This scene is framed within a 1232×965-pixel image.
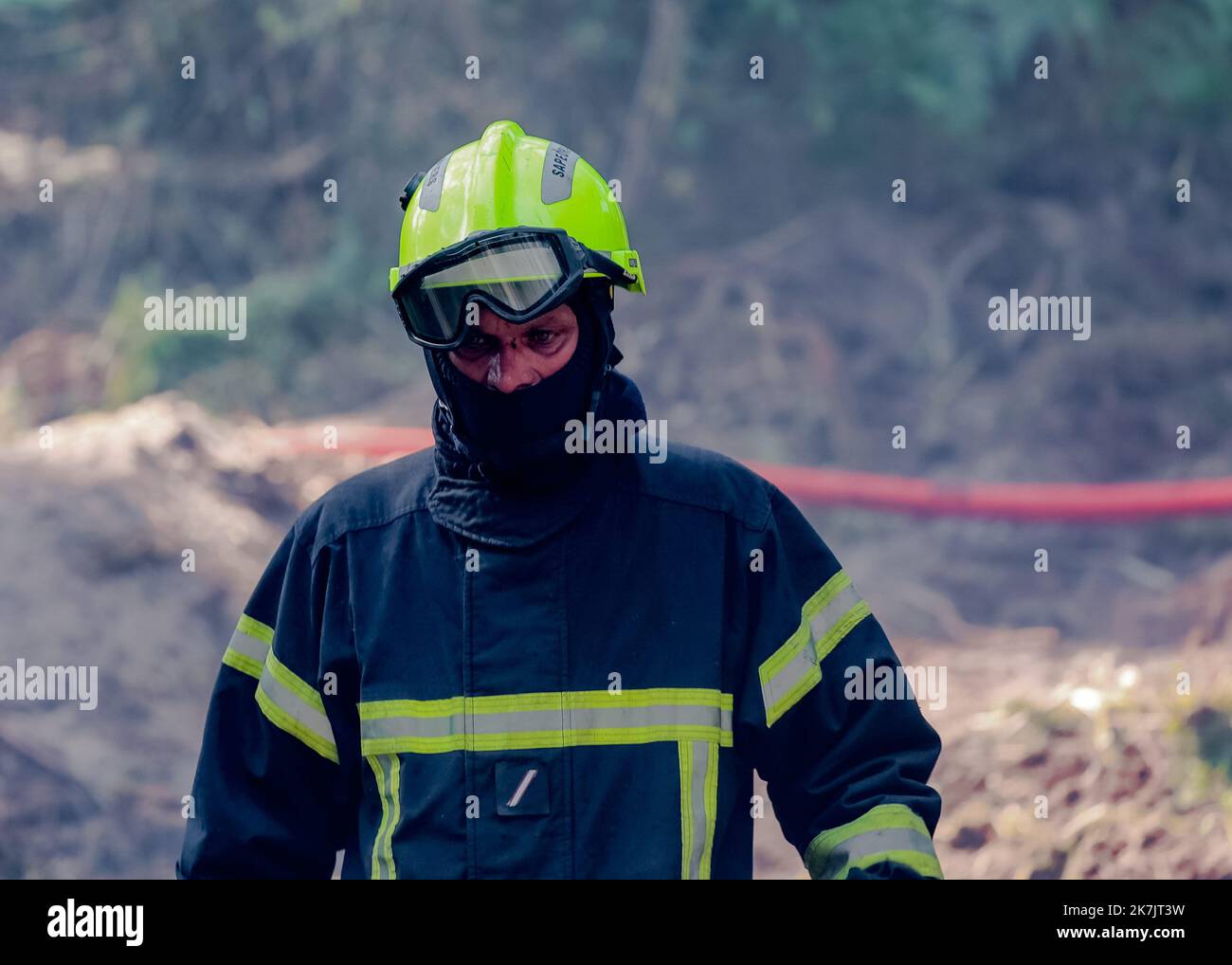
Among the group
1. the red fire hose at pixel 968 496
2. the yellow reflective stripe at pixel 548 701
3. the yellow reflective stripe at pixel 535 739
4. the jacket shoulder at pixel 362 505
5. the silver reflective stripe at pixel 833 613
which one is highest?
the red fire hose at pixel 968 496

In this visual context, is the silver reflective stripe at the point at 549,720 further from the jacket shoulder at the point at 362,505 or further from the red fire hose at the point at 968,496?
the red fire hose at the point at 968,496

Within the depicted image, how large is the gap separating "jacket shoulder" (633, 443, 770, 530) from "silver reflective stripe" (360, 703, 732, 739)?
1.09 ft

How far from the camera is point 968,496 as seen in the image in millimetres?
8078

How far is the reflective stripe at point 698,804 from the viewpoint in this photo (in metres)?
2.30

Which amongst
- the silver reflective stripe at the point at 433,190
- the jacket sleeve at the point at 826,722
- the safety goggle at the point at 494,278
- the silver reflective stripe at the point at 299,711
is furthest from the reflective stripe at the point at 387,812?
the silver reflective stripe at the point at 433,190

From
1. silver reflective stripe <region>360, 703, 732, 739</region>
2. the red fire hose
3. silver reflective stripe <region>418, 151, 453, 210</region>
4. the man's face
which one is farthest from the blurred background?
silver reflective stripe <region>418, 151, 453, 210</region>

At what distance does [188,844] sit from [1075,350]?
8233 millimetres

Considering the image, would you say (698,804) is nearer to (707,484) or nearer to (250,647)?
(707,484)

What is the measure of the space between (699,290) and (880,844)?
8.30 metres

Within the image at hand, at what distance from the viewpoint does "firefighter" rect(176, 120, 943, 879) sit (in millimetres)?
2318

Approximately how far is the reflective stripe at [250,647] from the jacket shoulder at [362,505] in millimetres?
171

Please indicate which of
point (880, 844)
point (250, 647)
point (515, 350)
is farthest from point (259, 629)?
point (880, 844)

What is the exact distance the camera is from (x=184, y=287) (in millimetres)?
10906
